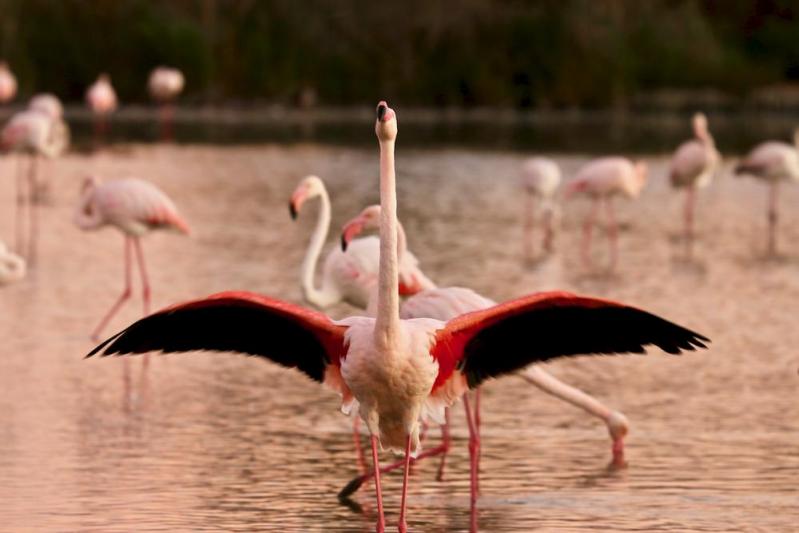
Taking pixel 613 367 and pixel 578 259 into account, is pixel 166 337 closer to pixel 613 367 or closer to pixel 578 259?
pixel 613 367

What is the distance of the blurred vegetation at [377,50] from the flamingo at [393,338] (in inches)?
1699

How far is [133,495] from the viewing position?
9.15 meters

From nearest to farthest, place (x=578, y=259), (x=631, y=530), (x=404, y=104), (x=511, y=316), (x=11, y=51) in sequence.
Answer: (x=511, y=316) < (x=631, y=530) < (x=578, y=259) < (x=11, y=51) < (x=404, y=104)

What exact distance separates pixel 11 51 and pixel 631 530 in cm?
4409

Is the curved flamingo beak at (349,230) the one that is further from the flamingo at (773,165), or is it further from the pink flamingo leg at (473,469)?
the flamingo at (773,165)

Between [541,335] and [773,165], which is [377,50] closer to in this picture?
[773,165]

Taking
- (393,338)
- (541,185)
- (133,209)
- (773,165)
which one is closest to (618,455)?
(393,338)

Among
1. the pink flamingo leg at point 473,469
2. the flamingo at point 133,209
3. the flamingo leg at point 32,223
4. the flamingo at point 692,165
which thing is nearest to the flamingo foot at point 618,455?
the pink flamingo leg at point 473,469

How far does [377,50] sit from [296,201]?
155 ft

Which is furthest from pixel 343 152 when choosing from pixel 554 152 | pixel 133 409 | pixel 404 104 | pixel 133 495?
pixel 133 495

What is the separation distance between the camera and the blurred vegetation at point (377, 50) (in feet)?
174

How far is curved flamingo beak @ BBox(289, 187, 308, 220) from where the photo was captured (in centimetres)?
1064

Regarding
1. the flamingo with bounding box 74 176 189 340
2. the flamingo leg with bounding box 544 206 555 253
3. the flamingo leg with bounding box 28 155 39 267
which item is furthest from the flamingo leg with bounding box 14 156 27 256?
the flamingo leg with bounding box 544 206 555 253

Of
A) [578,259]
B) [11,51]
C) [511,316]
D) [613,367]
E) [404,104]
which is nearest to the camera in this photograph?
[511,316]
